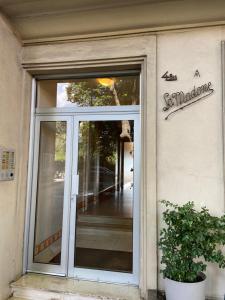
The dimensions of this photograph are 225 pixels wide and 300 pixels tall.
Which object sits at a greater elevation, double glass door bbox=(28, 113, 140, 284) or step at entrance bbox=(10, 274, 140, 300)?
double glass door bbox=(28, 113, 140, 284)

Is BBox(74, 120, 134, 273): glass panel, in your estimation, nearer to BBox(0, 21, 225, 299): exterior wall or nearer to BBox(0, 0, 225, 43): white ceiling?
BBox(0, 21, 225, 299): exterior wall

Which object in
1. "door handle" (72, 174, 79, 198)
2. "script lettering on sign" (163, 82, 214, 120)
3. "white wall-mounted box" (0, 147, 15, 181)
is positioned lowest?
"door handle" (72, 174, 79, 198)

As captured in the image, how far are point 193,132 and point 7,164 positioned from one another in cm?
Result: 199

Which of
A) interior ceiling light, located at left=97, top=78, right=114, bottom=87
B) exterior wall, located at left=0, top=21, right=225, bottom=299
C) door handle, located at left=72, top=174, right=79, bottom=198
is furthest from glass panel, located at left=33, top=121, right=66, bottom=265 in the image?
interior ceiling light, located at left=97, top=78, right=114, bottom=87

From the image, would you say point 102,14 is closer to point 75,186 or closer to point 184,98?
point 184,98

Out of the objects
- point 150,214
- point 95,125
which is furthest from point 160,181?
point 95,125

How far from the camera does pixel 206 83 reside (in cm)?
261

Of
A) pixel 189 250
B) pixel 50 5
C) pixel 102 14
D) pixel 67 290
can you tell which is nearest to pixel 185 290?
pixel 189 250

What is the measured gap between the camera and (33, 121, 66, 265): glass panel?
3133 mm

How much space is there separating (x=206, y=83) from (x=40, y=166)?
2.18 m

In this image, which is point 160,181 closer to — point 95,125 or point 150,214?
point 150,214

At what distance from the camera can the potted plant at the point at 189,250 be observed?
2100mm

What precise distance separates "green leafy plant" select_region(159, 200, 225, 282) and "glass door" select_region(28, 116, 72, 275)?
133 centimetres

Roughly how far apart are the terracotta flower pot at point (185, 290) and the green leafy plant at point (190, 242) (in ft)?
0.19
